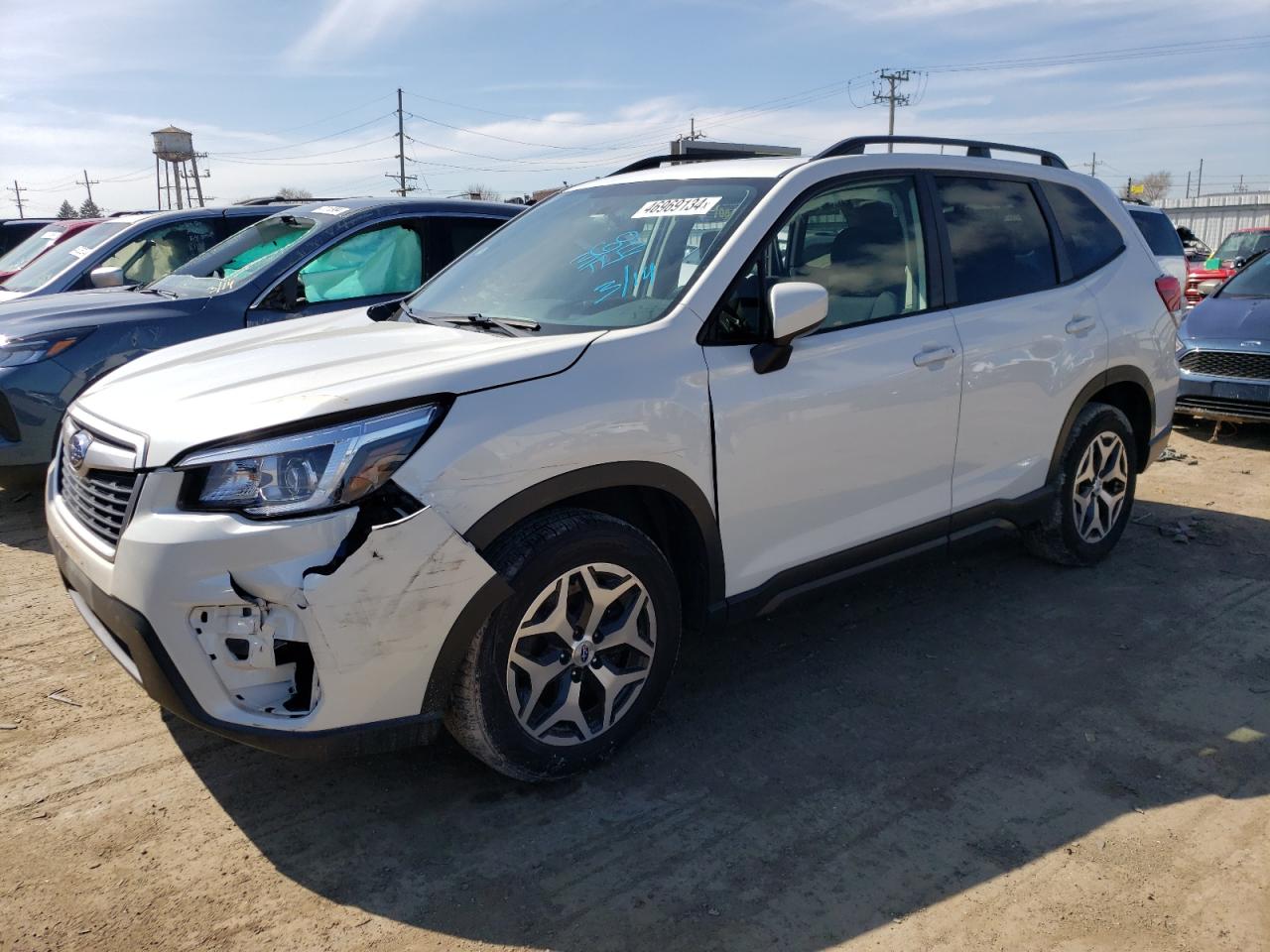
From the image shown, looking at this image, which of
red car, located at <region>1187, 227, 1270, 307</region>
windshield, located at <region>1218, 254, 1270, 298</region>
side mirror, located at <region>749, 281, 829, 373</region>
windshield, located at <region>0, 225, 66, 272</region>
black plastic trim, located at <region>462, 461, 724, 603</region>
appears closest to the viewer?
black plastic trim, located at <region>462, 461, 724, 603</region>

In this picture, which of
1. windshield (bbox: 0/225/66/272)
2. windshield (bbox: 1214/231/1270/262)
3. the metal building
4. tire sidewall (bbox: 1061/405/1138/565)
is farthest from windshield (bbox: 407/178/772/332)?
the metal building

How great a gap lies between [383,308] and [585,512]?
66.0 inches

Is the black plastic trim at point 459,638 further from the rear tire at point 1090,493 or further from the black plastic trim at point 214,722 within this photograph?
the rear tire at point 1090,493

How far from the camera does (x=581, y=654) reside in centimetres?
303

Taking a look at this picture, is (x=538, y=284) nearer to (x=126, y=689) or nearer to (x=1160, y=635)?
(x=126, y=689)

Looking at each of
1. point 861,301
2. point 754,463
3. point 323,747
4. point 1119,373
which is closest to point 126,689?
point 323,747

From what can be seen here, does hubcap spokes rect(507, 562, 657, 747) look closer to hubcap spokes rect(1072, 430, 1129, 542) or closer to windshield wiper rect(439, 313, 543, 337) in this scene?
windshield wiper rect(439, 313, 543, 337)

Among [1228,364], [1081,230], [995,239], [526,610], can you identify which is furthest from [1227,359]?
[526,610]

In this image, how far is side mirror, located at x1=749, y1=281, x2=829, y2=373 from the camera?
124 inches

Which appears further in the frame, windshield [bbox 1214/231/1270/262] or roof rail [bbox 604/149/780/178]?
windshield [bbox 1214/231/1270/262]

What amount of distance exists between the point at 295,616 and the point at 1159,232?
38.1 feet

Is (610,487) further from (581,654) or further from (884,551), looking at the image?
(884,551)

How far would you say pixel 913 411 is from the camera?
3789mm

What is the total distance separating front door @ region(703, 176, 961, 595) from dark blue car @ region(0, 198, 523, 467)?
3.48 metres
